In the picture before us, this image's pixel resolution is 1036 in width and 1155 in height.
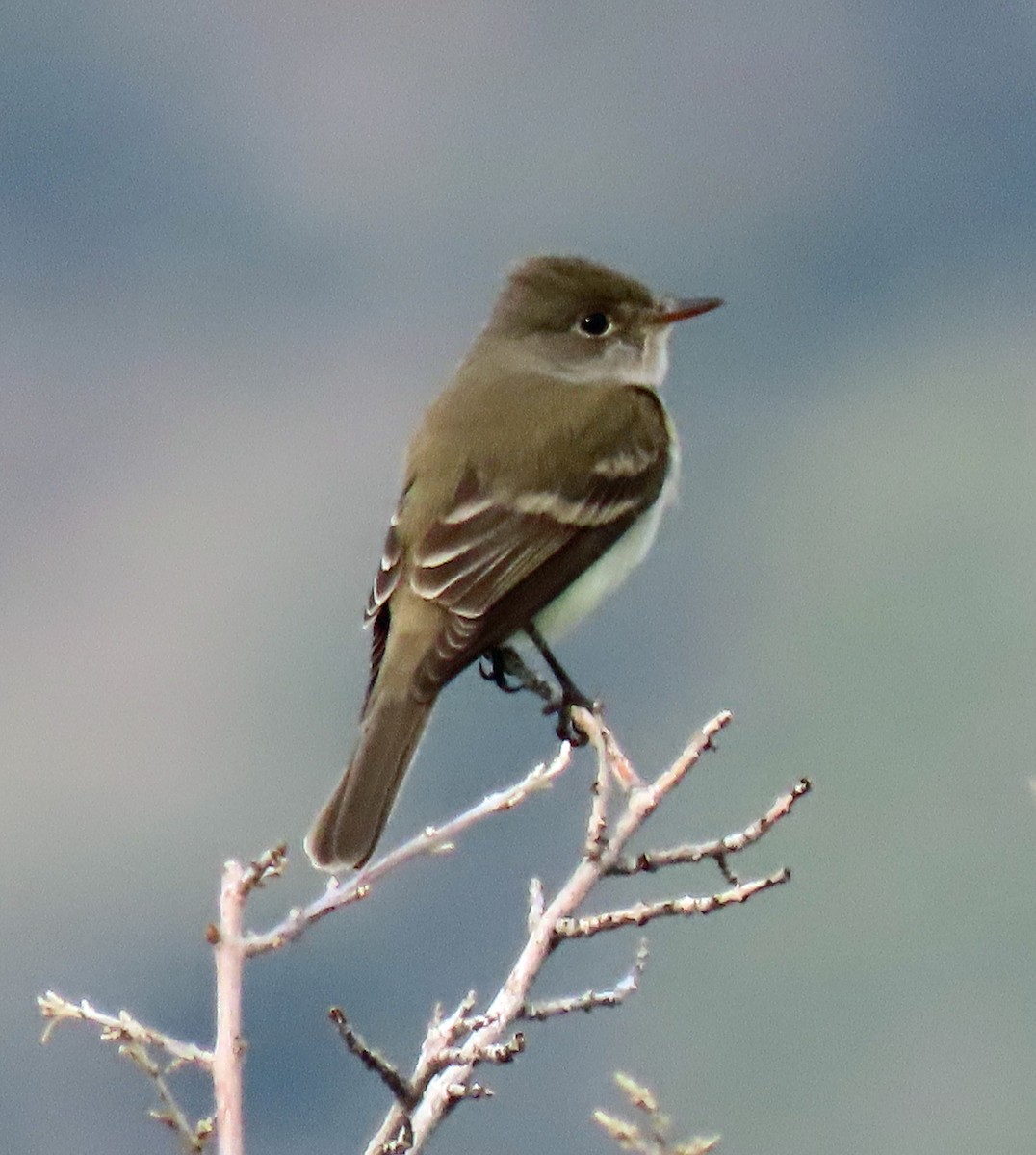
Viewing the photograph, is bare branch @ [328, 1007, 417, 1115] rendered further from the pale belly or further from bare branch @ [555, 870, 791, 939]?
the pale belly

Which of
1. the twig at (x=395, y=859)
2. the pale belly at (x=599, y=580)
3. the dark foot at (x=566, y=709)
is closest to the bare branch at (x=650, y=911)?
the twig at (x=395, y=859)

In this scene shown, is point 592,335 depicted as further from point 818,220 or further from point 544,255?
point 818,220

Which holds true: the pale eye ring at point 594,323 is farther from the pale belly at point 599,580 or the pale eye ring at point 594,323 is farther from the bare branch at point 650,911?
the bare branch at point 650,911

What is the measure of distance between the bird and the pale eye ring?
2 centimetres

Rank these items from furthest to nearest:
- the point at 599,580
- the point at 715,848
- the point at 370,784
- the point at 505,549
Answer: the point at 599,580, the point at 505,549, the point at 370,784, the point at 715,848

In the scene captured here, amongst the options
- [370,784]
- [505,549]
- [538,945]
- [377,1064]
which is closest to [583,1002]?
[538,945]

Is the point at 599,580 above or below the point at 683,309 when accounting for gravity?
below

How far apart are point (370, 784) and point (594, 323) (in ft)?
6.96

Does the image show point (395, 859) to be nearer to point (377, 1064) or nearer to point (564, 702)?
point (377, 1064)

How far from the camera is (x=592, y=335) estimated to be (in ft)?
23.4

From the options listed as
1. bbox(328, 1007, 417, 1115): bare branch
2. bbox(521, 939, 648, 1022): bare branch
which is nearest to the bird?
bbox(521, 939, 648, 1022): bare branch

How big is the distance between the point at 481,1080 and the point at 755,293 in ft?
604

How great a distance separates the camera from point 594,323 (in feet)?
23.5

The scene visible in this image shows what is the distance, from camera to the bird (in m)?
5.79
